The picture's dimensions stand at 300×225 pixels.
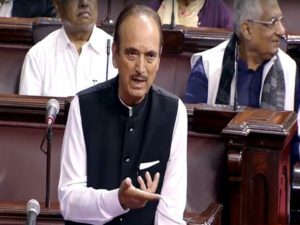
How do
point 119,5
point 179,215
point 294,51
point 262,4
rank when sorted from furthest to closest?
point 119,5
point 294,51
point 262,4
point 179,215

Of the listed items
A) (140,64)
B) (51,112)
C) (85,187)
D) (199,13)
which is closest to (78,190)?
(85,187)

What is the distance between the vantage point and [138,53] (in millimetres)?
1663

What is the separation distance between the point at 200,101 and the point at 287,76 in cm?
28

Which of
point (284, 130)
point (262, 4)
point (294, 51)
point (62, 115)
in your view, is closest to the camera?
point (284, 130)

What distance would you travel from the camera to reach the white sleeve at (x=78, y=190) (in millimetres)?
1630

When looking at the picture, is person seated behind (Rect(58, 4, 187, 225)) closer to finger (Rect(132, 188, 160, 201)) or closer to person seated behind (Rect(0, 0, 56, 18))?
finger (Rect(132, 188, 160, 201))

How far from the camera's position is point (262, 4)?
281cm

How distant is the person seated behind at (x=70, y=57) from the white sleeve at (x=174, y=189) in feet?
4.35

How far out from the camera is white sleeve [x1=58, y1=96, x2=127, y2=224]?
5.35ft

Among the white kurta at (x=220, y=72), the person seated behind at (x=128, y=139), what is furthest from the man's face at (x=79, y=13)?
the person seated behind at (x=128, y=139)

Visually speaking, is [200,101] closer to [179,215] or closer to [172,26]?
[172,26]

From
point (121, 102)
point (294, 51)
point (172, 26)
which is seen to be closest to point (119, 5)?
point (172, 26)

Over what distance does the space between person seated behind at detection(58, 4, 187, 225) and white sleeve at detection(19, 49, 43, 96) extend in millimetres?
1322

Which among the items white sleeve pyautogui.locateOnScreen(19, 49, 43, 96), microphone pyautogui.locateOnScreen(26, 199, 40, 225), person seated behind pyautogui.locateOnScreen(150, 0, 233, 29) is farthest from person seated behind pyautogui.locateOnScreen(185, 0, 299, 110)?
microphone pyautogui.locateOnScreen(26, 199, 40, 225)
